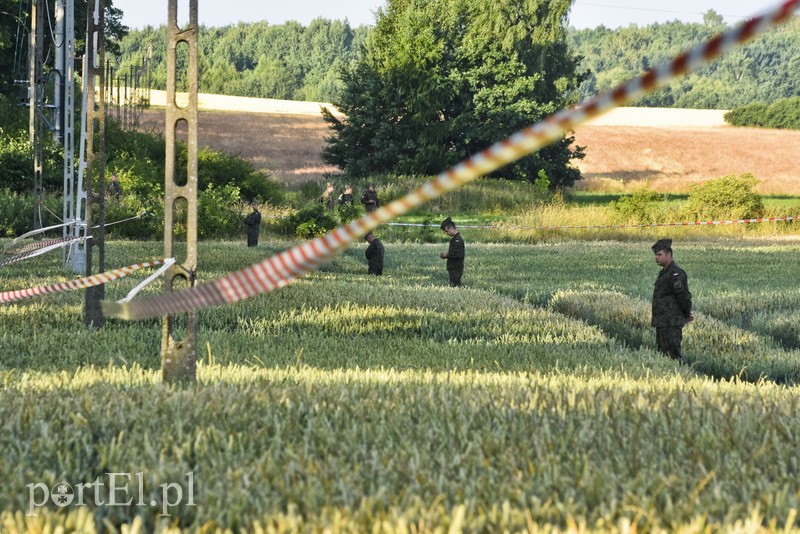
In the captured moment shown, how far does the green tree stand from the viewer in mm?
55438

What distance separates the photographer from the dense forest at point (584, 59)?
141375 millimetres

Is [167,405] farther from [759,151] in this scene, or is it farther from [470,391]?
[759,151]

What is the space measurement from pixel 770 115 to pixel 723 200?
2590 inches

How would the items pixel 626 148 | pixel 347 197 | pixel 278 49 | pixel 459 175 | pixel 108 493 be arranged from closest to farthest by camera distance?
1. pixel 459 175
2. pixel 108 493
3. pixel 347 197
4. pixel 626 148
5. pixel 278 49

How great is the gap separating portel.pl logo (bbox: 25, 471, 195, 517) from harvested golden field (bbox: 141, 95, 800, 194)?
51.7 metres

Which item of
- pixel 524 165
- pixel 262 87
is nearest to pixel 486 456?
pixel 524 165

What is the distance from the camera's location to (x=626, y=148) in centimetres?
8162

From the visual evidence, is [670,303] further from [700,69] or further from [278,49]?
[278,49]

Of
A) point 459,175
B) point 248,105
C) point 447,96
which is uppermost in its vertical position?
point 447,96

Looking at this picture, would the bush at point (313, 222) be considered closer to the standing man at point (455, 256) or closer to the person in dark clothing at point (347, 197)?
the person in dark clothing at point (347, 197)

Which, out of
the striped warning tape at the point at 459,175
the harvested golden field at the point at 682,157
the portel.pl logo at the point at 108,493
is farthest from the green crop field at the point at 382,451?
the harvested golden field at the point at 682,157

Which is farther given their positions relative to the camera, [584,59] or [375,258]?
[584,59]

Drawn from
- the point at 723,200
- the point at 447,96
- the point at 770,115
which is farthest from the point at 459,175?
the point at 770,115

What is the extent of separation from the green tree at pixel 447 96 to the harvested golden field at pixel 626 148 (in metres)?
4.82
